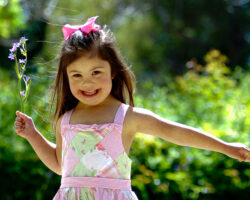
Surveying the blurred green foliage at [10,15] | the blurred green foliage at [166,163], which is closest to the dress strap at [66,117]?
the blurred green foliage at [166,163]

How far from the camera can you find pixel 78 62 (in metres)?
2.12

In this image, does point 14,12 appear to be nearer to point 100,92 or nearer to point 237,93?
point 237,93

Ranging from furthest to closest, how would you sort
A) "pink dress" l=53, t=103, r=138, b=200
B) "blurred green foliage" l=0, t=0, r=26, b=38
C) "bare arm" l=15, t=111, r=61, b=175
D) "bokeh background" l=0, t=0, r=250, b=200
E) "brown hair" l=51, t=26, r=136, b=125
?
1. "blurred green foliage" l=0, t=0, r=26, b=38
2. "bokeh background" l=0, t=0, r=250, b=200
3. "bare arm" l=15, t=111, r=61, b=175
4. "brown hair" l=51, t=26, r=136, b=125
5. "pink dress" l=53, t=103, r=138, b=200

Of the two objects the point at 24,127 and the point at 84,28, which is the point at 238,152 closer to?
the point at 84,28

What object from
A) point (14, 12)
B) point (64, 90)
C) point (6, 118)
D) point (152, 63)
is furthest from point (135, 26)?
point (64, 90)

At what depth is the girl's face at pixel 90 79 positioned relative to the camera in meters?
2.10

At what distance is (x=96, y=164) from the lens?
2066 millimetres

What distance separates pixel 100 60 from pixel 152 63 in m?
19.1

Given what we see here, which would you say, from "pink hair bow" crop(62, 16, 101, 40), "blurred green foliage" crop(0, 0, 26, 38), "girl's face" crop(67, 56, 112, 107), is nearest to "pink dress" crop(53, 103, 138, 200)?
"girl's face" crop(67, 56, 112, 107)

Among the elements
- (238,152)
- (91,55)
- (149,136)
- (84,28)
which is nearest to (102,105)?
(91,55)

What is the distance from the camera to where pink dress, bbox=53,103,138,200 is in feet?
6.71

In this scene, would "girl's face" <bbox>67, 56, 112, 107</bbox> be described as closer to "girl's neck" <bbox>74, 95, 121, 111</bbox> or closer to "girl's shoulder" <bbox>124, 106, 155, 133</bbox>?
"girl's neck" <bbox>74, 95, 121, 111</bbox>

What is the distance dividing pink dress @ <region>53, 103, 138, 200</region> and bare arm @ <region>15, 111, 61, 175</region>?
195 millimetres

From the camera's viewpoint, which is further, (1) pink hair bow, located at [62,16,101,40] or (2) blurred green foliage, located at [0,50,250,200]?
(2) blurred green foliage, located at [0,50,250,200]
